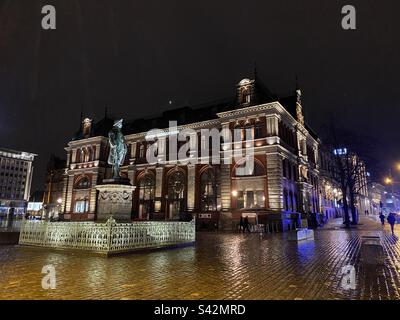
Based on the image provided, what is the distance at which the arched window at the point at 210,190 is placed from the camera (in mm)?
36062

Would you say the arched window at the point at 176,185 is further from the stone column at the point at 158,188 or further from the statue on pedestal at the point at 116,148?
the statue on pedestal at the point at 116,148

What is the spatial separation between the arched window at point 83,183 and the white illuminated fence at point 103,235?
34.7 metres

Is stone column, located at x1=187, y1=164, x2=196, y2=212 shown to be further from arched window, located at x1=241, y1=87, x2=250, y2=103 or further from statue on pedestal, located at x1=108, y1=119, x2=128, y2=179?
statue on pedestal, located at x1=108, y1=119, x2=128, y2=179

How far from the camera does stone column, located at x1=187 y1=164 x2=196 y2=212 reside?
37.2 metres

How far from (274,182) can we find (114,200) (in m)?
20.5

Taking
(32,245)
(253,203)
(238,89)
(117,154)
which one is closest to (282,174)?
(253,203)

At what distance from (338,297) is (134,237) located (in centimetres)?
882

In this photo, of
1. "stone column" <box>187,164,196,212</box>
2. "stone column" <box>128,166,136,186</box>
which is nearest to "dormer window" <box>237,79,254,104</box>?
"stone column" <box>187,164,196,212</box>

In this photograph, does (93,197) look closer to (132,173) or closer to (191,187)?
(132,173)

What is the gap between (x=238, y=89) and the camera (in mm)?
35562

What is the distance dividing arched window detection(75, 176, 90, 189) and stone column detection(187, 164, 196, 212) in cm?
2012

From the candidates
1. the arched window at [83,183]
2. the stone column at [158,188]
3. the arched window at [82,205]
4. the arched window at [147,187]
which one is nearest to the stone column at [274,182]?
the stone column at [158,188]
